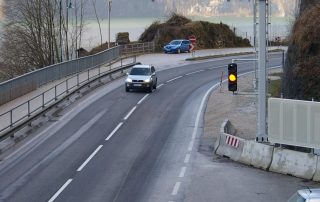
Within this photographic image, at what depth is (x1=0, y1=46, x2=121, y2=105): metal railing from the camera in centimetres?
3544

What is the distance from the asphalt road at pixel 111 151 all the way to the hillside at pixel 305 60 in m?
4.89

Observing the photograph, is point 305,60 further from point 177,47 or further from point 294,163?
point 177,47

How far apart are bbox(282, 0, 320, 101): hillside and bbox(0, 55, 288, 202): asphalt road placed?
489 centimetres

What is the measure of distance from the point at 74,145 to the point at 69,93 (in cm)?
1112

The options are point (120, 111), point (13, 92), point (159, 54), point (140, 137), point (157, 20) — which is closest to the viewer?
point (140, 137)

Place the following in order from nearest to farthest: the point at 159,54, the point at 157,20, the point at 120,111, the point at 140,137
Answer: the point at 140,137
the point at 120,111
the point at 159,54
the point at 157,20

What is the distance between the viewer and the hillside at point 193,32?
77938 mm

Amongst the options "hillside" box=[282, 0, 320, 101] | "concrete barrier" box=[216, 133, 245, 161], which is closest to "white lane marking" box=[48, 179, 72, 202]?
"concrete barrier" box=[216, 133, 245, 161]

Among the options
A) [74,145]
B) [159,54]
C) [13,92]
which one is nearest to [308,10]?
[74,145]

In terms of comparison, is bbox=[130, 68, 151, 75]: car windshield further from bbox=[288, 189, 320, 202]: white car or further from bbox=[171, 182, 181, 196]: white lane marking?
bbox=[288, 189, 320, 202]: white car

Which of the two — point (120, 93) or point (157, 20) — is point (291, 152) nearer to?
point (120, 93)

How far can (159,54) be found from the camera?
68688mm

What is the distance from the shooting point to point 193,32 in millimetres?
78875

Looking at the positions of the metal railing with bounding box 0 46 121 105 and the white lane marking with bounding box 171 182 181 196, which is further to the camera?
the metal railing with bounding box 0 46 121 105
